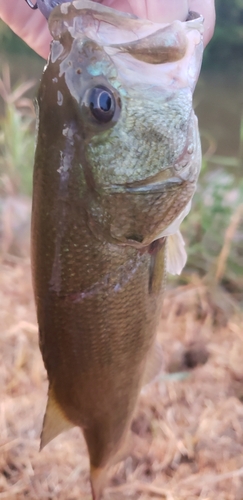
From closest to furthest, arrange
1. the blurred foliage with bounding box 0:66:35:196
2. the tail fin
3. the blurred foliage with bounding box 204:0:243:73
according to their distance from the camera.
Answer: the tail fin < the blurred foliage with bounding box 0:66:35:196 < the blurred foliage with bounding box 204:0:243:73

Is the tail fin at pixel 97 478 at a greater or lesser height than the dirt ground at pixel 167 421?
greater

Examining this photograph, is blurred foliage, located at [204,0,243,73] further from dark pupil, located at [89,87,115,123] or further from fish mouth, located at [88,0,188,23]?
dark pupil, located at [89,87,115,123]

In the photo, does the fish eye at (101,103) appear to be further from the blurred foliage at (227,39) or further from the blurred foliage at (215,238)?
the blurred foliage at (227,39)

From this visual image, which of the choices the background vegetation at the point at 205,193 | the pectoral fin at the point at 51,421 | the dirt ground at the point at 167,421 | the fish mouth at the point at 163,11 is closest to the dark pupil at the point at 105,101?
the fish mouth at the point at 163,11

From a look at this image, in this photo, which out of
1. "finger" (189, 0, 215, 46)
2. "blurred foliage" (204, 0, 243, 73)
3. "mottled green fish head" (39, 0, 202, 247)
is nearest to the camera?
"mottled green fish head" (39, 0, 202, 247)

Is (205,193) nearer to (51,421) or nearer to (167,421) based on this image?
(167,421)

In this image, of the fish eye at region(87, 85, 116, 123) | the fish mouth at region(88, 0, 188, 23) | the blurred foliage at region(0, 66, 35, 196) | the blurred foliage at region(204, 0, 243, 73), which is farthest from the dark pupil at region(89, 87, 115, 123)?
the blurred foliage at region(204, 0, 243, 73)
